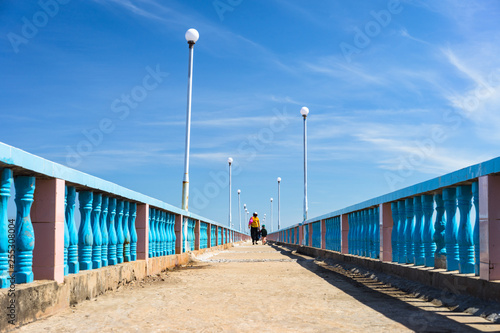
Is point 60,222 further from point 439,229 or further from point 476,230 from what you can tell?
point 439,229

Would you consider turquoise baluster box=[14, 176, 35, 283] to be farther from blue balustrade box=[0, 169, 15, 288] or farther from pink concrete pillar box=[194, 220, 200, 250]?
pink concrete pillar box=[194, 220, 200, 250]

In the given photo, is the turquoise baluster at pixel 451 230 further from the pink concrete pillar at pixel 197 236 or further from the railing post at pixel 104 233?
the pink concrete pillar at pixel 197 236

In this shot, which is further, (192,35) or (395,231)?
(192,35)

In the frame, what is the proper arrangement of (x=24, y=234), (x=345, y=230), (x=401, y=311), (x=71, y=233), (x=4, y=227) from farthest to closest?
(x=345, y=230)
(x=71, y=233)
(x=401, y=311)
(x=24, y=234)
(x=4, y=227)

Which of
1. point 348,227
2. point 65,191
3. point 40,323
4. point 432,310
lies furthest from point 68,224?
point 348,227

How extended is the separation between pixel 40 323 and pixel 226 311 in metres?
1.43

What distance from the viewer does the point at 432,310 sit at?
4578 mm

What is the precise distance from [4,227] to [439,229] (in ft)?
13.8

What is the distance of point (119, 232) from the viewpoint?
23.1ft

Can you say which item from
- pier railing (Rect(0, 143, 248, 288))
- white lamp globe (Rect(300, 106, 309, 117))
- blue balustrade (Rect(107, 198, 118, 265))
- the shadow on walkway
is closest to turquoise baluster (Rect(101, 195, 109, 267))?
pier railing (Rect(0, 143, 248, 288))

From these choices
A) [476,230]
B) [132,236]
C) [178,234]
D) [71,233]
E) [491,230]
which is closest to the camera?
[491,230]

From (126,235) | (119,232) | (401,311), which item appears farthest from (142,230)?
(401,311)

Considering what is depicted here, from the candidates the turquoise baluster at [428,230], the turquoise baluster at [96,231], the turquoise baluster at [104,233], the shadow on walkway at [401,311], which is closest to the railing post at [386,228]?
the shadow on walkway at [401,311]

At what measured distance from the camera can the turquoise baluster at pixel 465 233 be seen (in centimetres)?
505
